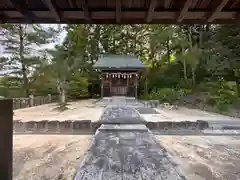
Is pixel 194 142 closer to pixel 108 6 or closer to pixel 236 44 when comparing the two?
pixel 108 6

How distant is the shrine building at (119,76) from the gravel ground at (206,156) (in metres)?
11.1

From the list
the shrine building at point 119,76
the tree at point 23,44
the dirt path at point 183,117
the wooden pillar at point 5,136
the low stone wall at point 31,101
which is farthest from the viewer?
the shrine building at point 119,76

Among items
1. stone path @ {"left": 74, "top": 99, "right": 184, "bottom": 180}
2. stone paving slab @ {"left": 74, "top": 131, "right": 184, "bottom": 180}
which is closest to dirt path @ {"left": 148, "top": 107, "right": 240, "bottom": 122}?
stone path @ {"left": 74, "top": 99, "right": 184, "bottom": 180}

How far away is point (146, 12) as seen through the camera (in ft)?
8.91

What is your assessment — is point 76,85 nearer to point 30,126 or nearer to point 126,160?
point 30,126

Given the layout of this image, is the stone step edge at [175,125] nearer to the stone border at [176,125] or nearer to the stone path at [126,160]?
the stone border at [176,125]

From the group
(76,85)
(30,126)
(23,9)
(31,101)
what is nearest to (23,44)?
(31,101)

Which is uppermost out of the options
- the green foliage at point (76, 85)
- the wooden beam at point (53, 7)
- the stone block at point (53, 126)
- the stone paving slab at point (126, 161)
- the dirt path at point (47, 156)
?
the wooden beam at point (53, 7)

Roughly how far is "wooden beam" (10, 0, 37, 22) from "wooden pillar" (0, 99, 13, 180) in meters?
1.02

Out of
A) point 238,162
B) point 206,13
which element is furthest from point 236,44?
point 206,13

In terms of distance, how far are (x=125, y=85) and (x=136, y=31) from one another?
6.36 m

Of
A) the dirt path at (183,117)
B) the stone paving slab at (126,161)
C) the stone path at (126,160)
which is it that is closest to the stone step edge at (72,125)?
the dirt path at (183,117)

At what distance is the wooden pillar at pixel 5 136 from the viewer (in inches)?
75.0

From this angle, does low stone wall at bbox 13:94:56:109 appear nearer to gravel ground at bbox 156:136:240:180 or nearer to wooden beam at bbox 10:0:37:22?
gravel ground at bbox 156:136:240:180
